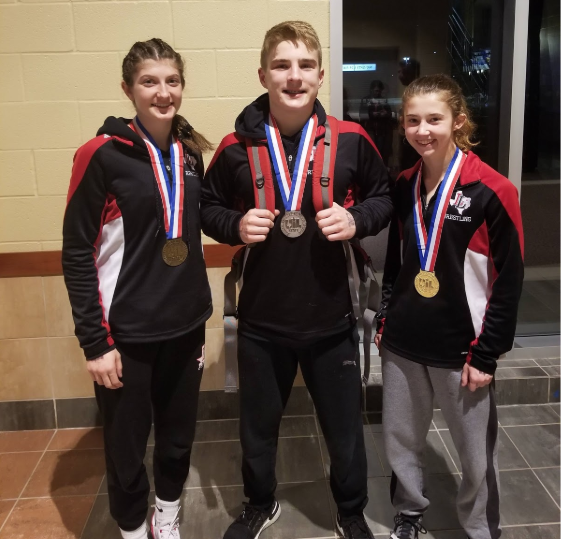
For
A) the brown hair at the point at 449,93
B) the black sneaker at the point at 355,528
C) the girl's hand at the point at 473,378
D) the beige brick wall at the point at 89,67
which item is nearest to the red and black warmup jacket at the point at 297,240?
the brown hair at the point at 449,93

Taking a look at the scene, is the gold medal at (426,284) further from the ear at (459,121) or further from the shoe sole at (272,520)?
the shoe sole at (272,520)

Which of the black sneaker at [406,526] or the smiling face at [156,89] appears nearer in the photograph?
the smiling face at [156,89]

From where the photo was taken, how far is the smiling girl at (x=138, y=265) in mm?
1581

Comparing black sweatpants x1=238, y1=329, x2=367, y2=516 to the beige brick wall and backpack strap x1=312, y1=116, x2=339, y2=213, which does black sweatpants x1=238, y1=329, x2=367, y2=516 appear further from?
the beige brick wall

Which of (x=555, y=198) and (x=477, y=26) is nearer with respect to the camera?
(x=477, y=26)

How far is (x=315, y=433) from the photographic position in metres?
2.69

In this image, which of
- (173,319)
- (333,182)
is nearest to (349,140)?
(333,182)

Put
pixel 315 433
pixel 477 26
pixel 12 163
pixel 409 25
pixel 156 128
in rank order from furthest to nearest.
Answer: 1. pixel 409 25
2. pixel 477 26
3. pixel 315 433
4. pixel 12 163
5. pixel 156 128

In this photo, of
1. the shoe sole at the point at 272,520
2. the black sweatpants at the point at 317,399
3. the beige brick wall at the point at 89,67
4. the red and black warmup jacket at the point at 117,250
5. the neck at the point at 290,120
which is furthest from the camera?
the beige brick wall at the point at 89,67

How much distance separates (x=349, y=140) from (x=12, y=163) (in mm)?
1657

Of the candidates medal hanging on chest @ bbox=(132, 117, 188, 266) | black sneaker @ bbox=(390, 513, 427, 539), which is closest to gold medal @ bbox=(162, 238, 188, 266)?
medal hanging on chest @ bbox=(132, 117, 188, 266)

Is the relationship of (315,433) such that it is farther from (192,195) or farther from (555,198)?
(555,198)

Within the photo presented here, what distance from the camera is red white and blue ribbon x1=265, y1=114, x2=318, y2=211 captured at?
5.36 feet

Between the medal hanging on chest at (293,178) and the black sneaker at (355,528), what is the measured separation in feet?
3.40
